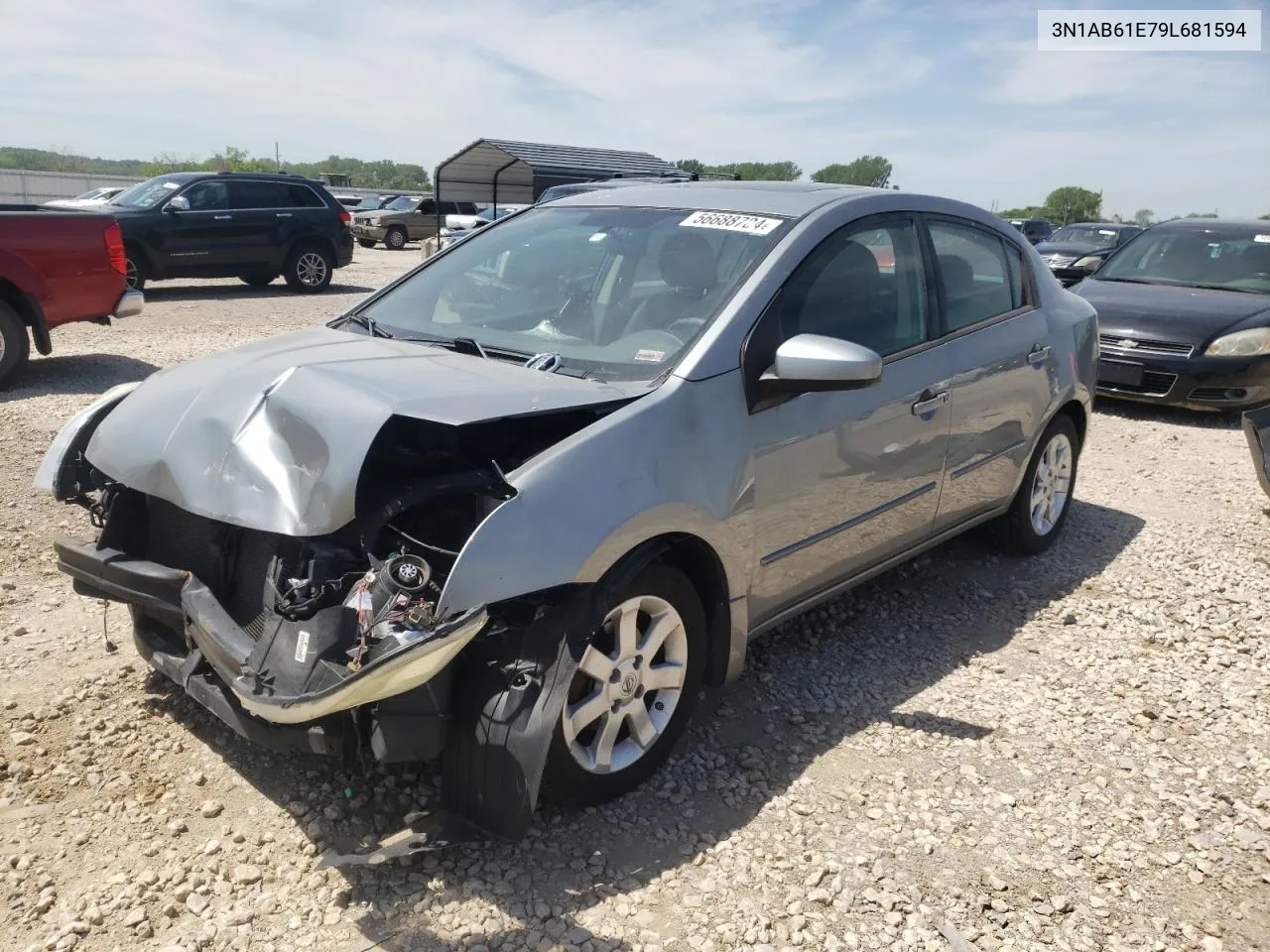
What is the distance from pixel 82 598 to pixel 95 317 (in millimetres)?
5086

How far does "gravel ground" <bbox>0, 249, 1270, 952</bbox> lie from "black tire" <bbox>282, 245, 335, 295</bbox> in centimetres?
1101

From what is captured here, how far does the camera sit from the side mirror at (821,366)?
307 centimetres

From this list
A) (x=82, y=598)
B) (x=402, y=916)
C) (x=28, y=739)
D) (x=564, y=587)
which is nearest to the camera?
(x=402, y=916)

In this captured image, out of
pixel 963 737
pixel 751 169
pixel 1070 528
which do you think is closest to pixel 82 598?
pixel 963 737

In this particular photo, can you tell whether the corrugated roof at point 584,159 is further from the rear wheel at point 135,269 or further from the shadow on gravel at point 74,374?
the shadow on gravel at point 74,374

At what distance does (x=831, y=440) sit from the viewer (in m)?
3.49

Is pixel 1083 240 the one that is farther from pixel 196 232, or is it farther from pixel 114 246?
pixel 114 246

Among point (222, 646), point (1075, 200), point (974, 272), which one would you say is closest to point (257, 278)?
point (974, 272)

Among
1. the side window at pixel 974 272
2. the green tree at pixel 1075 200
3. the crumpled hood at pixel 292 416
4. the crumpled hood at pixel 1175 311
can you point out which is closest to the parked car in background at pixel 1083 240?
the crumpled hood at pixel 1175 311

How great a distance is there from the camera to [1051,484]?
5258mm

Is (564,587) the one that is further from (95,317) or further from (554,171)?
(554,171)

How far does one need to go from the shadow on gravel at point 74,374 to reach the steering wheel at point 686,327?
242 inches

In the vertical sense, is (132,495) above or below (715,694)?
above

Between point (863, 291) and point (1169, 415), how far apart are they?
21.5ft
